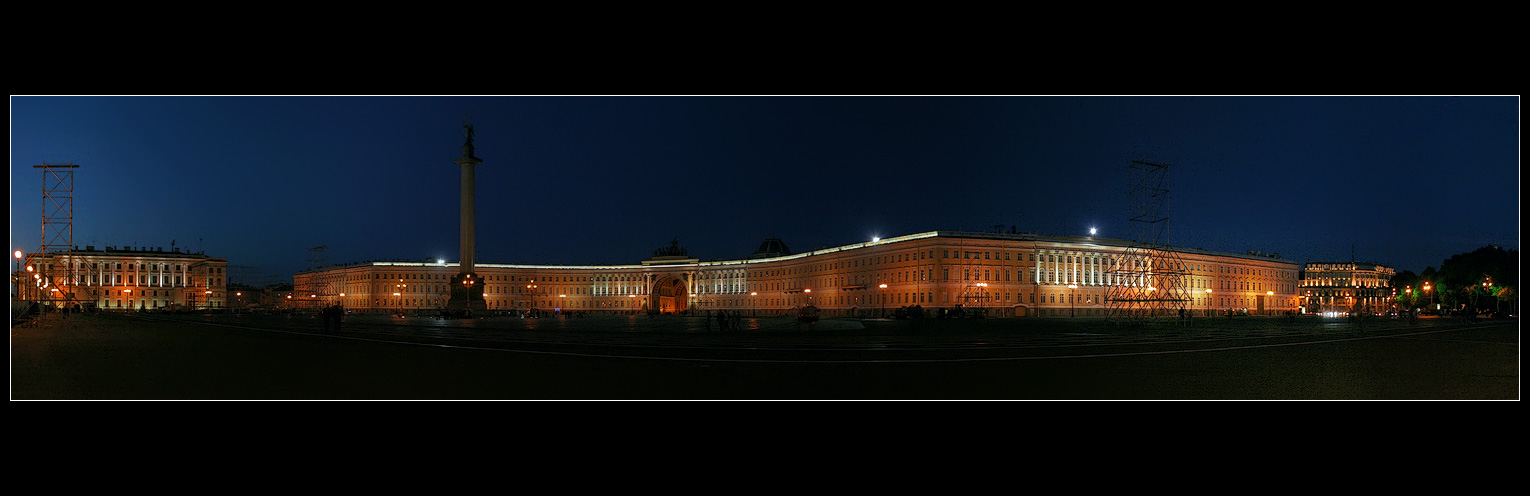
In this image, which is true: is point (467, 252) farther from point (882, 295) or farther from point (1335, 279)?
point (1335, 279)

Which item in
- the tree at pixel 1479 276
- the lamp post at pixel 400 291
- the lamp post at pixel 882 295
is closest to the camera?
the tree at pixel 1479 276

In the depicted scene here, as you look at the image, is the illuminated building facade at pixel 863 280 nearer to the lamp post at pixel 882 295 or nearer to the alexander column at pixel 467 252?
the lamp post at pixel 882 295

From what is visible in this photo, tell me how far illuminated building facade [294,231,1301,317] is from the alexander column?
39865mm

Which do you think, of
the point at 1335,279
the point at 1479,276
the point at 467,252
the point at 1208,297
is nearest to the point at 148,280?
the point at 467,252

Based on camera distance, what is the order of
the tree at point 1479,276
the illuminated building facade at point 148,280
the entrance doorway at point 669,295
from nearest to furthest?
the tree at point 1479,276, the illuminated building facade at point 148,280, the entrance doorway at point 669,295

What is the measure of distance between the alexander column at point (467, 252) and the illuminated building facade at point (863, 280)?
3987cm

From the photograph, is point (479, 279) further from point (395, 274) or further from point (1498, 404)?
point (395, 274)

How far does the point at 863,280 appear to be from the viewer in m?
110

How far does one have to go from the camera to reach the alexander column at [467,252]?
6134 centimetres

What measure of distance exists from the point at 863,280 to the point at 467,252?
57026 millimetres

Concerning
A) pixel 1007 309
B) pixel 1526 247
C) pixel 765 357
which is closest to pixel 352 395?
pixel 765 357

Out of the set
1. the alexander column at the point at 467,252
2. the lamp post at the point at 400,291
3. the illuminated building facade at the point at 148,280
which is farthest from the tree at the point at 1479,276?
the lamp post at the point at 400,291

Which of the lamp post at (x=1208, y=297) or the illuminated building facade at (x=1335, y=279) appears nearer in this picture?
the lamp post at (x=1208, y=297)

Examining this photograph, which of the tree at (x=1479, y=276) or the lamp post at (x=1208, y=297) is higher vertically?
the tree at (x=1479, y=276)
